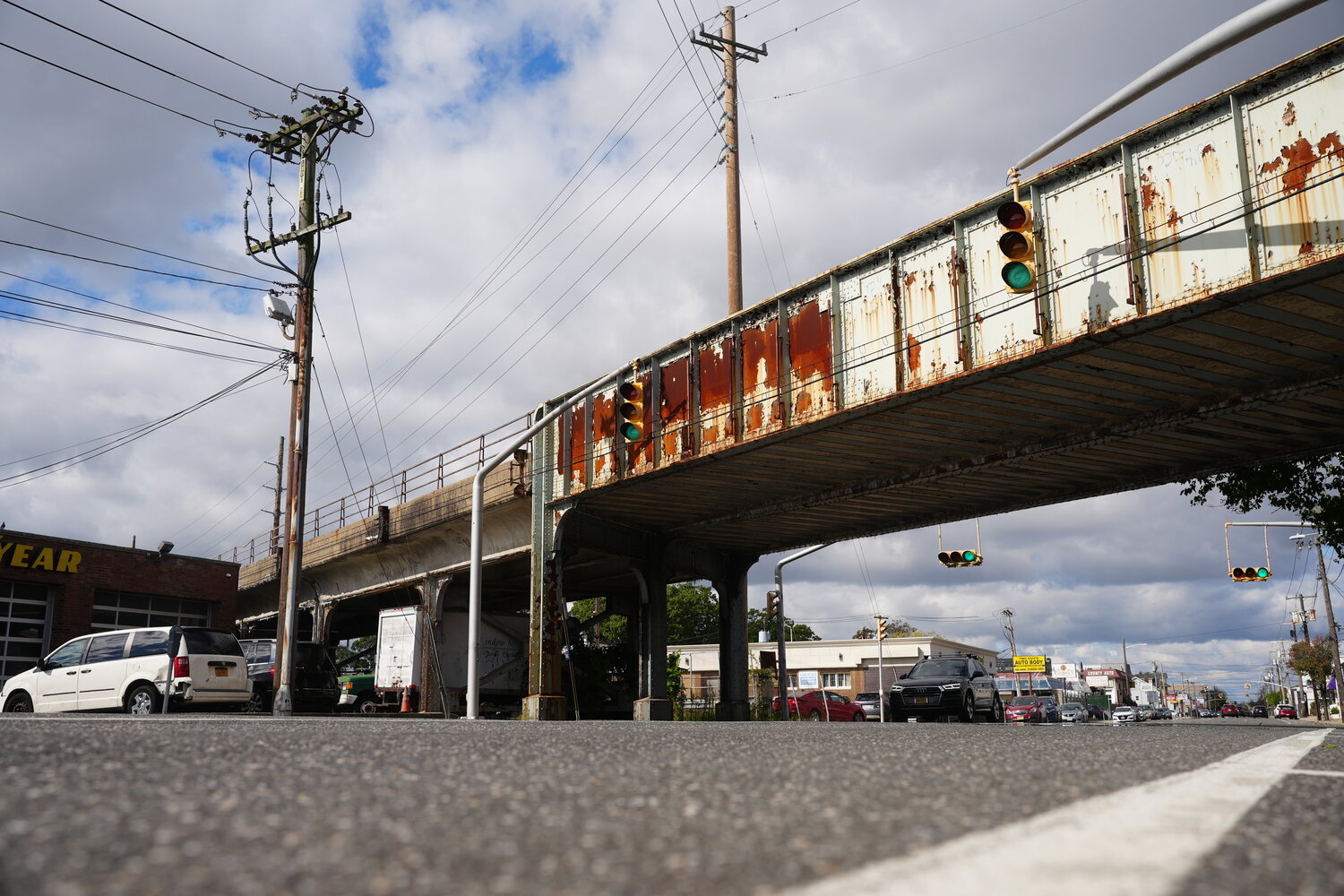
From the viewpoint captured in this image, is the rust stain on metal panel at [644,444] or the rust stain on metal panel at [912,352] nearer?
the rust stain on metal panel at [912,352]

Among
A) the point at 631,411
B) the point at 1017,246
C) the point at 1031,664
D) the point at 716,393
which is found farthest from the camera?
the point at 1031,664

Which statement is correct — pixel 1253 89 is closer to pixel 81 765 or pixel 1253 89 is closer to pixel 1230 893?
pixel 1230 893

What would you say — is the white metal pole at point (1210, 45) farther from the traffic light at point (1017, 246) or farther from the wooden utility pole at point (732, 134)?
the wooden utility pole at point (732, 134)

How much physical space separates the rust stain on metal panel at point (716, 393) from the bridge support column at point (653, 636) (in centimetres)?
676

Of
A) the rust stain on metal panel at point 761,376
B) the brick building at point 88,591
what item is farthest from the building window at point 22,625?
the rust stain on metal panel at point 761,376

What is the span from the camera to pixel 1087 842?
3.18 meters

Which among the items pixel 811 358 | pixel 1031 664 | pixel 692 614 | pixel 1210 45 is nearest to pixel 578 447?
pixel 811 358

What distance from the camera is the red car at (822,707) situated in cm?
3700

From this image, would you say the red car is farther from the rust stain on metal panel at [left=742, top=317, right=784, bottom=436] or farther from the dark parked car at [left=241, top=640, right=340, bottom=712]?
the rust stain on metal panel at [left=742, top=317, right=784, bottom=436]

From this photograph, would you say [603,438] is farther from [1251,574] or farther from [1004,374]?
[1251,574]

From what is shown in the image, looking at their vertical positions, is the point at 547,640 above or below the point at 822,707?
above

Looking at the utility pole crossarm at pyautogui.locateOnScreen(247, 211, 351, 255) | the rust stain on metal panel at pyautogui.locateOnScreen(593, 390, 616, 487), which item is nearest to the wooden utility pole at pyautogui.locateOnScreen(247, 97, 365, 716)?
the utility pole crossarm at pyautogui.locateOnScreen(247, 211, 351, 255)

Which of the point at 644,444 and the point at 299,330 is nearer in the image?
the point at 644,444

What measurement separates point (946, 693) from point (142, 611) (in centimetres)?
2889
